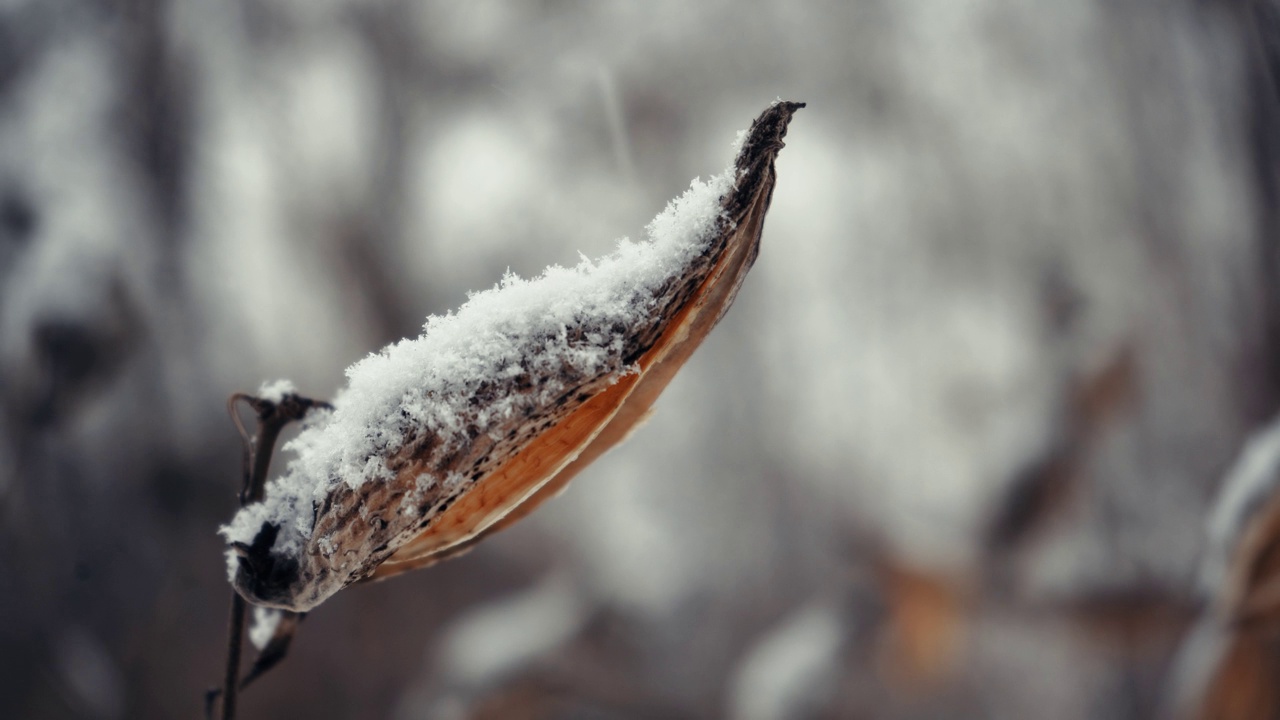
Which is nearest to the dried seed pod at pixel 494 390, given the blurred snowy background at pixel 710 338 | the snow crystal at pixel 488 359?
the snow crystal at pixel 488 359

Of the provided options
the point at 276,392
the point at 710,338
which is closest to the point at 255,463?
the point at 276,392

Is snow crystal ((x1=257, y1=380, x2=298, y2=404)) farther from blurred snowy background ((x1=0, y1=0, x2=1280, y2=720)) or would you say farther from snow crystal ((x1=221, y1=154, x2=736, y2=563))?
blurred snowy background ((x1=0, y1=0, x2=1280, y2=720))

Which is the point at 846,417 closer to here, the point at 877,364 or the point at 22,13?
the point at 877,364

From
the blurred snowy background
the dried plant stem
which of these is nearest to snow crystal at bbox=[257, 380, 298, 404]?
the dried plant stem

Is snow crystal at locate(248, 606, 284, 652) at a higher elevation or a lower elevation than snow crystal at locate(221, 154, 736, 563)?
lower

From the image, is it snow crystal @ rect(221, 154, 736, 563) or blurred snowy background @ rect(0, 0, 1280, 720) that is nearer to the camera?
snow crystal @ rect(221, 154, 736, 563)

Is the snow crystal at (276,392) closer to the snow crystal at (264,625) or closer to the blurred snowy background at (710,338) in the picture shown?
the snow crystal at (264,625)

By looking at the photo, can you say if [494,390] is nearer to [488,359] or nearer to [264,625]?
[488,359]
